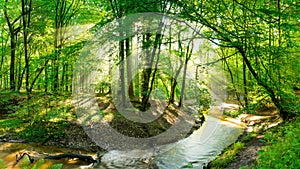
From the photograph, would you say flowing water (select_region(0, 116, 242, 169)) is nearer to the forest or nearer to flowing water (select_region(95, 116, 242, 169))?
flowing water (select_region(95, 116, 242, 169))

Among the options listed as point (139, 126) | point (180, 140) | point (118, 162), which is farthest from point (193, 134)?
point (118, 162)

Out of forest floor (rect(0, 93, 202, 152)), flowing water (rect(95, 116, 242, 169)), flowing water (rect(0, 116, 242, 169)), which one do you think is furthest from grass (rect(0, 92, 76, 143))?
flowing water (rect(95, 116, 242, 169))

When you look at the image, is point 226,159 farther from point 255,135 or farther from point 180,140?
point 180,140

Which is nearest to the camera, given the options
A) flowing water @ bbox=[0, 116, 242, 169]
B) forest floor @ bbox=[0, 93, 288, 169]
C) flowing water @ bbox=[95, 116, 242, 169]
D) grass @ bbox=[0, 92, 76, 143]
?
flowing water @ bbox=[0, 116, 242, 169]

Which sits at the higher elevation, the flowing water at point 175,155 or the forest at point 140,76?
the forest at point 140,76

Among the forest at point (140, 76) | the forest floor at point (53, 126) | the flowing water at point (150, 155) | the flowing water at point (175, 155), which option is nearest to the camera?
the forest at point (140, 76)

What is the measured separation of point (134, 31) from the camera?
12555mm

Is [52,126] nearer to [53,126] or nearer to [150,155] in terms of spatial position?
[53,126]

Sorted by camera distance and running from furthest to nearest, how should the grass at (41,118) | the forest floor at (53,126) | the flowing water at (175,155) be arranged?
1. the grass at (41,118)
2. the forest floor at (53,126)
3. the flowing water at (175,155)

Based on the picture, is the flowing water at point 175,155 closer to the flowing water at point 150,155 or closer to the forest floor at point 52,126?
the flowing water at point 150,155

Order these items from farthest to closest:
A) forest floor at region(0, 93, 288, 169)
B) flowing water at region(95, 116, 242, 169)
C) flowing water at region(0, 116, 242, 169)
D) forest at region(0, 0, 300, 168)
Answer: forest floor at region(0, 93, 288, 169) < flowing water at region(95, 116, 242, 169) < flowing water at region(0, 116, 242, 169) < forest at region(0, 0, 300, 168)

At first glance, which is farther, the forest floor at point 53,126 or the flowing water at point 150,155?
the forest floor at point 53,126

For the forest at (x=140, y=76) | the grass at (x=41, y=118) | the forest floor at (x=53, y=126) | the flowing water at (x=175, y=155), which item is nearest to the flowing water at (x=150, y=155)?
the flowing water at (x=175, y=155)

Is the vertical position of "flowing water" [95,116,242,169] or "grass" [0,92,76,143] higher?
"grass" [0,92,76,143]
